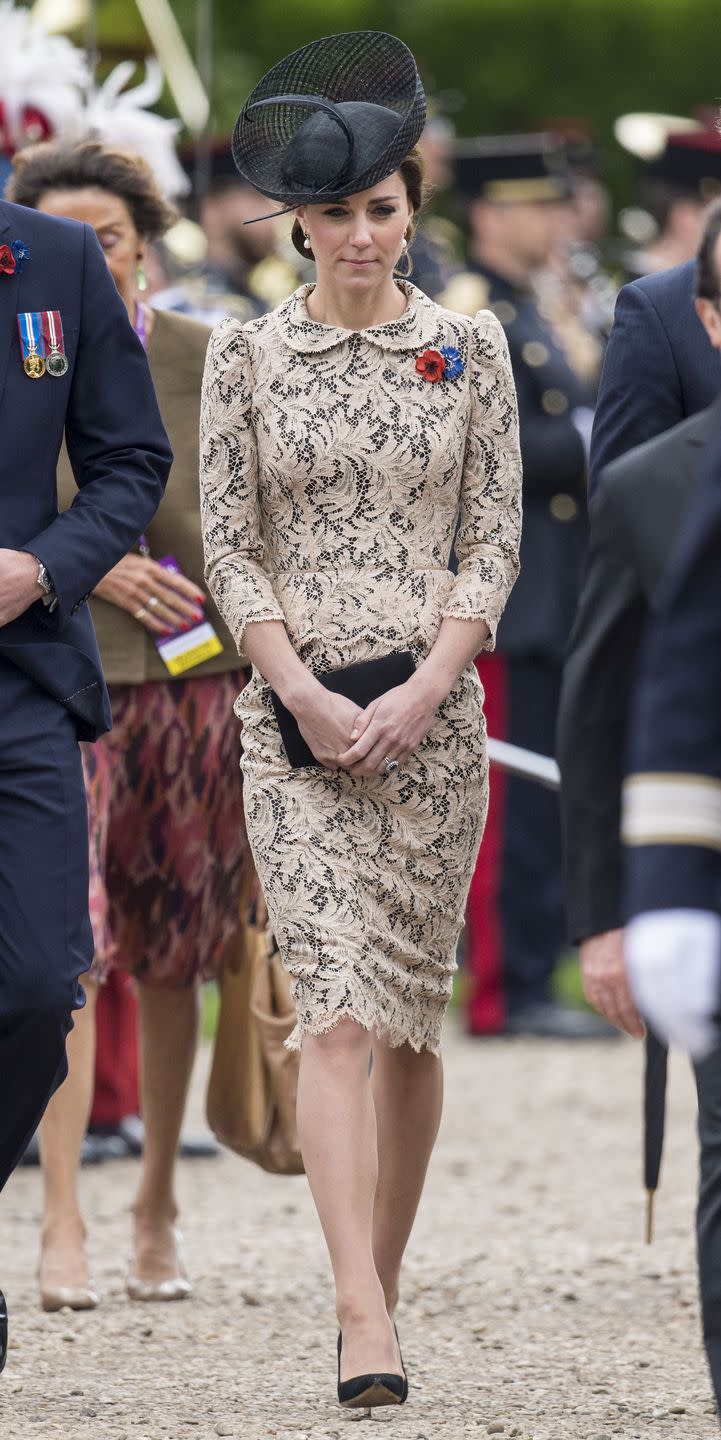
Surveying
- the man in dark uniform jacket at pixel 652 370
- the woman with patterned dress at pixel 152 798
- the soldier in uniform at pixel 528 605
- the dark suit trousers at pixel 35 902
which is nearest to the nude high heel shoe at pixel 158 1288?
the woman with patterned dress at pixel 152 798

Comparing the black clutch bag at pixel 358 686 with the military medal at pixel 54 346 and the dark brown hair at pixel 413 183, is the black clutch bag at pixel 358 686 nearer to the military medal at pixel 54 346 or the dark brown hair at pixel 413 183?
the military medal at pixel 54 346

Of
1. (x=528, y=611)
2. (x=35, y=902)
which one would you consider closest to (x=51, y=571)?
(x=35, y=902)

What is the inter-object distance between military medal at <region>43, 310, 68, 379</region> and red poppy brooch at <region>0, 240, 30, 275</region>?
0.08 metres

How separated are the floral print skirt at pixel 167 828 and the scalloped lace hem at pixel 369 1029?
2.68 ft

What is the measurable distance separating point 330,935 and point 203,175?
14.3 ft

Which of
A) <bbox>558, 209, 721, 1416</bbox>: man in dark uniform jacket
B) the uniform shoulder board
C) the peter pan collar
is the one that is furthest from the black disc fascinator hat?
the uniform shoulder board

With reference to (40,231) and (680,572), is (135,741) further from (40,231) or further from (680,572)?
(680,572)

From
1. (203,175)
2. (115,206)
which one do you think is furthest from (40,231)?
(203,175)

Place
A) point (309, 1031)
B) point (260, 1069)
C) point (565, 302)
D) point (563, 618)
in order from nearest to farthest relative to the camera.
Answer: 1. point (309, 1031)
2. point (260, 1069)
3. point (563, 618)
4. point (565, 302)

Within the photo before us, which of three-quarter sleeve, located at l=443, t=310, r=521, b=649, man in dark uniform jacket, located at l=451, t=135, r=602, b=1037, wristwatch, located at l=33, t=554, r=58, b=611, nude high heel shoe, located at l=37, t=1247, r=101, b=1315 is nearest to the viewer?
wristwatch, located at l=33, t=554, r=58, b=611

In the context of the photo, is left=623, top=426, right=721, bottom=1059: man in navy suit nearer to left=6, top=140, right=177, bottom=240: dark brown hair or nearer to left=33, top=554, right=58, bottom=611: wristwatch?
left=33, top=554, right=58, bottom=611: wristwatch

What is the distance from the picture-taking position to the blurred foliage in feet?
83.7

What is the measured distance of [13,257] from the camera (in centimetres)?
456

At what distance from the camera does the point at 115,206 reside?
5574mm
